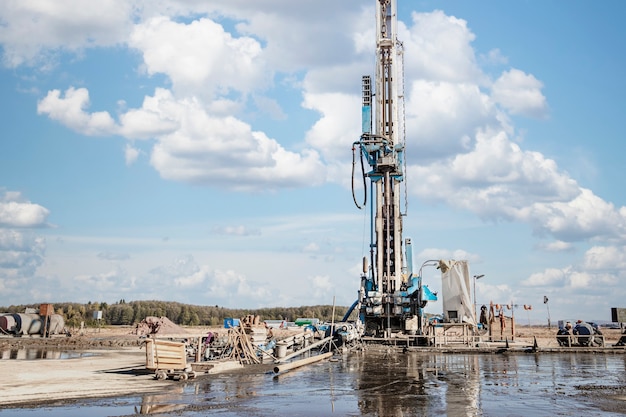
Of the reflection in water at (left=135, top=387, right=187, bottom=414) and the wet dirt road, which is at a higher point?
the wet dirt road

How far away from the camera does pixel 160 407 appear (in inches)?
625

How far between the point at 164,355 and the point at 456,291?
87.1 feet

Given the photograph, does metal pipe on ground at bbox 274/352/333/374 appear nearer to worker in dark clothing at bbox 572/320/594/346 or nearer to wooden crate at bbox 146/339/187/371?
wooden crate at bbox 146/339/187/371

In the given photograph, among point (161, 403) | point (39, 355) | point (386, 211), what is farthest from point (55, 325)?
point (161, 403)

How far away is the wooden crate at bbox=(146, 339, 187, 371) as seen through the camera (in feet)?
73.3

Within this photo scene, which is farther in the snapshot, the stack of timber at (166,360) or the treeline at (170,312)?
the treeline at (170,312)

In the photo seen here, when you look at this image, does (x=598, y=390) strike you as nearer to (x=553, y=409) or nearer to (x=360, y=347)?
(x=553, y=409)

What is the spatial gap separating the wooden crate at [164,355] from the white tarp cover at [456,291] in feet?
82.6

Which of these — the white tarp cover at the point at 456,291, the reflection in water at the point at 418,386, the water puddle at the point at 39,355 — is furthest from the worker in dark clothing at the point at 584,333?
the water puddle at the point at 39,355

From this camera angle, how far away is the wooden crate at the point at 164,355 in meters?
22.3

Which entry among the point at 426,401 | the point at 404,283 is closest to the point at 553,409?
the point at 426,401

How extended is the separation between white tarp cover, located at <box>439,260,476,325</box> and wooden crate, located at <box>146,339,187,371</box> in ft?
82.6

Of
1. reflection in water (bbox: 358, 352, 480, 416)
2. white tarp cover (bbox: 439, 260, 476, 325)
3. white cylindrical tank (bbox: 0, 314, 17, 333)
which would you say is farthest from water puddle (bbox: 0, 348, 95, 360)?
white tarp cover (bbox: 439, 260, 476, 325)

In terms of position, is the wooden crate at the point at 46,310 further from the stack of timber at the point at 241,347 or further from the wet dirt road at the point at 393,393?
the wet dirt road at the point at 393,393
